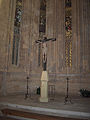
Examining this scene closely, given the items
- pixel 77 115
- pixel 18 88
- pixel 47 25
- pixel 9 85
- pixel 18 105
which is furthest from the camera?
pixel 47 25

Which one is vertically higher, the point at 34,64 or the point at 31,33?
the point at 31,33

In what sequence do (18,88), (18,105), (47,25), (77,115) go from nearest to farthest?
(77,115), (18,105), (18,88), (47,25)

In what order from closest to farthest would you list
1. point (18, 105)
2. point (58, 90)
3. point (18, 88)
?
point (18, 105), point (18, 88), point (58, 90)

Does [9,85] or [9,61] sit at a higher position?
[9,61]

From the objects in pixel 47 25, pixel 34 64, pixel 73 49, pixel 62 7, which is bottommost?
pixel 34 64

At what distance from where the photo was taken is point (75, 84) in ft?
40.0

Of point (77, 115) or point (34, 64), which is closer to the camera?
point (77, 115)

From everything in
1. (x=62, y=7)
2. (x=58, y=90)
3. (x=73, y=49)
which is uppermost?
(x=62, y=7)

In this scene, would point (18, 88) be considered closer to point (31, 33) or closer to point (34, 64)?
point (34, 64)

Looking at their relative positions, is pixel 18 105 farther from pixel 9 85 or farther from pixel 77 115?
pixel 9 85

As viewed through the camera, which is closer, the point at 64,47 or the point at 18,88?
the point at 18,88

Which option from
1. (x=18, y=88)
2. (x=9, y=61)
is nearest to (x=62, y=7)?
(x=9, y=61)

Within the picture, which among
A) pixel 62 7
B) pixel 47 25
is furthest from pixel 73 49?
pixel 62 7

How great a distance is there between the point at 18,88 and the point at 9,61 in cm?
240
